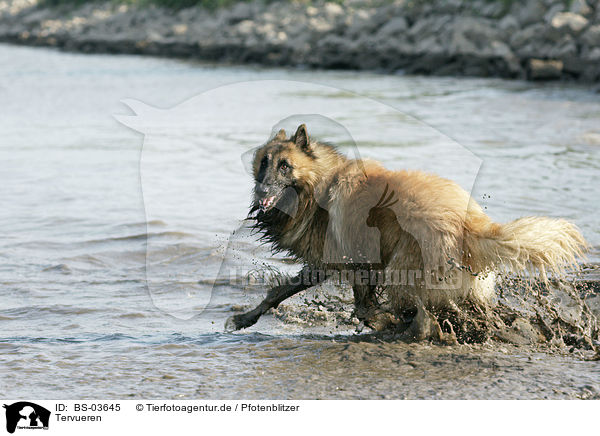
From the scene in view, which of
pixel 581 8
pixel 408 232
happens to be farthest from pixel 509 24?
pixel 408 232

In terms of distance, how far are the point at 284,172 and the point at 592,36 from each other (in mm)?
18780

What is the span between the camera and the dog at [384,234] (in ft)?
15.6

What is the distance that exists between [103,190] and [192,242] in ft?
9.43

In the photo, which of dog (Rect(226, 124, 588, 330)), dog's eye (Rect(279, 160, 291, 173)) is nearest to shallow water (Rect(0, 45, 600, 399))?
dog (Rect(226, 124, 588, 330))

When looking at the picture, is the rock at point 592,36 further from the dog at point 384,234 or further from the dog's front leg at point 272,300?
the dog's front leg at point 272,300

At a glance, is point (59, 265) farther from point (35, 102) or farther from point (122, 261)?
point (35, 102)

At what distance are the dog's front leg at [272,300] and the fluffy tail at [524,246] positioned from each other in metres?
1.19

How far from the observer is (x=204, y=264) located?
733 cm

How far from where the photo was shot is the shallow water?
458 centimetres

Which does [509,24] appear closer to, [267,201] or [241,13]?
[241,13]

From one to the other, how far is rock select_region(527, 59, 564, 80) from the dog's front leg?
59.4ft

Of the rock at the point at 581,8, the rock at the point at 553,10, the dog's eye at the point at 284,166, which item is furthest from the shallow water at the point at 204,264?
the rock at the point at 553,10

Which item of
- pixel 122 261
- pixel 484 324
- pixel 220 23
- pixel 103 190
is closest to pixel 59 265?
pixel 122 261
